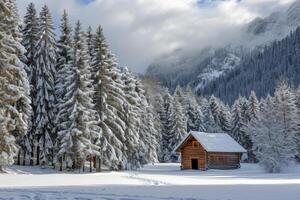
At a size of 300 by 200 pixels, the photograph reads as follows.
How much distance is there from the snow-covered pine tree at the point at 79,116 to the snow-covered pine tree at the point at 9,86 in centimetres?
561

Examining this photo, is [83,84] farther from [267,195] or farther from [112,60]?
[267,195]

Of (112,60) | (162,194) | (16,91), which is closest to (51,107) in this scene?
(112,60)

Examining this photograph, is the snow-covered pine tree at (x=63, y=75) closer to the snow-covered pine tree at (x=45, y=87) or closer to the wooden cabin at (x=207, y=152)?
the snow-covered pine tree at (x=45, y=87)

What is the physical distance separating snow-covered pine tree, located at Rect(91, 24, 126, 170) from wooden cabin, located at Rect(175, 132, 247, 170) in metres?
15.6

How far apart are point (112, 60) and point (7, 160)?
2069cm

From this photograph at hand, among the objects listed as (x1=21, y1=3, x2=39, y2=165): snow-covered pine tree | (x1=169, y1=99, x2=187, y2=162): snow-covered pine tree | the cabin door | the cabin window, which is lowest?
the cabin door

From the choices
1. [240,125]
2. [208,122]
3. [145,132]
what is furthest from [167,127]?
[145,132]

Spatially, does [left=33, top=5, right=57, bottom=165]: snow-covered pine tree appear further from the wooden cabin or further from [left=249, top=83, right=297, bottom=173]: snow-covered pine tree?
[left=249, top=83, right=297, bottom=173]: snow-covered pine tree

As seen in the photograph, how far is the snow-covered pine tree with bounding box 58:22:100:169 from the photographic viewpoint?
146 ft

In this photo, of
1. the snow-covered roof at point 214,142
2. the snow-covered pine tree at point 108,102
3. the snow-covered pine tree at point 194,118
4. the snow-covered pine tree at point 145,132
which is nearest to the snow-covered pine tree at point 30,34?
the snow-covered pine tree at point 108,102

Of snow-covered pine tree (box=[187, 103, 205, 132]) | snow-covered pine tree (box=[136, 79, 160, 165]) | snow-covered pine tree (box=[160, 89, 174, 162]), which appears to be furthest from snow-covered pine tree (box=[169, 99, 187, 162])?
snow-covered pine tree (box=[136, 79, 160, 165])

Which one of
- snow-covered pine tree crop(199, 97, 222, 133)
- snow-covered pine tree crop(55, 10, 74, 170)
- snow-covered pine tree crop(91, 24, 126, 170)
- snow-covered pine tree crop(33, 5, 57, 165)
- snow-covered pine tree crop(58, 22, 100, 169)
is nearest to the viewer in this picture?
A: snow-covered pine tree crop(58, 22, 100, 169)

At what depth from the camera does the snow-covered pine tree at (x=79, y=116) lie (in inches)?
1748

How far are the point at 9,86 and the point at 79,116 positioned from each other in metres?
10.1
